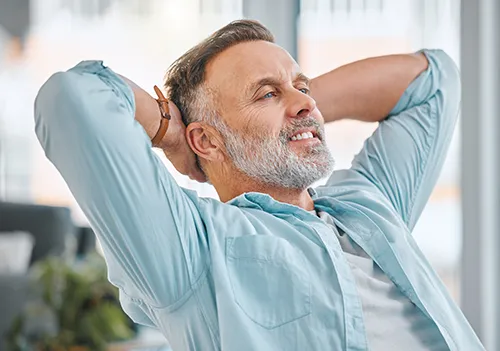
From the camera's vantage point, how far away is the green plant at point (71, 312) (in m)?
3.56

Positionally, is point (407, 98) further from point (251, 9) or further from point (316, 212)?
point (251, 9)

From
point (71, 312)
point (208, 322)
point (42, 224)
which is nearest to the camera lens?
point (208, 322)

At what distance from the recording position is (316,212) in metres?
1.56

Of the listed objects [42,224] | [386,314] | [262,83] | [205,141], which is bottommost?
[42,224]

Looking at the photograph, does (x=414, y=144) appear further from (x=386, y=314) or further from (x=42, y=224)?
(x=42, y=224)

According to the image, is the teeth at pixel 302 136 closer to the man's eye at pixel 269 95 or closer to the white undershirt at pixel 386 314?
the man's eye at pixel 269 95

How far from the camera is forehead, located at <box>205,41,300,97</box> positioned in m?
1.52

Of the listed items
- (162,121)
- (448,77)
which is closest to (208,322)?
(162,121)

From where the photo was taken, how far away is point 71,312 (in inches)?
143

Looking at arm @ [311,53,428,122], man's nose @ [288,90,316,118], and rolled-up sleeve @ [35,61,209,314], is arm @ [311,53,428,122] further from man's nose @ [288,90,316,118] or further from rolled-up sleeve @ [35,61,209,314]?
rolled-up sleeve @ [35,61,209,314]

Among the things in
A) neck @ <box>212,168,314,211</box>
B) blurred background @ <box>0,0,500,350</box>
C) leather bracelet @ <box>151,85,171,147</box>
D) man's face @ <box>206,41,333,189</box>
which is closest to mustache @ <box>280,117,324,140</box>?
man's face @ <box>206,41,333,189</box>

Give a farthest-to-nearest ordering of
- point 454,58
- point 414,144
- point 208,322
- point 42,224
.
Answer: point 42,224, point 454,58, point 414,144, point 208,322

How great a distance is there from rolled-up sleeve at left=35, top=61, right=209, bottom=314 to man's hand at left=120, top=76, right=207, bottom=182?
0.08 m

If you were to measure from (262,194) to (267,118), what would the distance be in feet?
0.49
